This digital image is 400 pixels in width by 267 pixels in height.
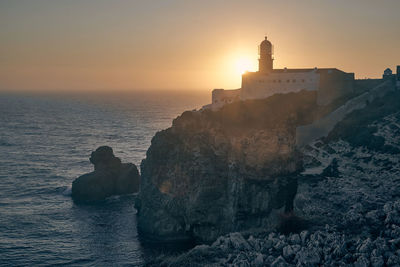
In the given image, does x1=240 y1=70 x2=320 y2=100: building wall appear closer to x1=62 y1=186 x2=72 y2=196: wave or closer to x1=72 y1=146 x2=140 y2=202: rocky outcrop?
x1=72 y1=146 x2=140 y2=202: rocky outcrop

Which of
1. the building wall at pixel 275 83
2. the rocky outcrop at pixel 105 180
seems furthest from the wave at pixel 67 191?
the building wall at pixel 275 83

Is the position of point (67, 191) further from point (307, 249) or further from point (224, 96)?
point (307, 249)

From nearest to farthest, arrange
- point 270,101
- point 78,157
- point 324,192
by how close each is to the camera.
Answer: point 324,192
point 270,101
point 78,157

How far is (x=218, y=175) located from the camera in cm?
4375

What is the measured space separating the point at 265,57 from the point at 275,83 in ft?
21.2

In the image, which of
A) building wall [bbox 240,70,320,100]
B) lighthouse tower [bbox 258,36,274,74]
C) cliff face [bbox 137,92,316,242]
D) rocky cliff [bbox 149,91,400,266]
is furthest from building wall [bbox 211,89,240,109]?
cliff face [bbox 137,92,316,242]

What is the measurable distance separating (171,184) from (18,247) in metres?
16.9

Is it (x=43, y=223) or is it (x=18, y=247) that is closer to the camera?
(x=18, y=247)

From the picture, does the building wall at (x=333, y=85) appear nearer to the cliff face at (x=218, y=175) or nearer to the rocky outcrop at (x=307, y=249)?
the cliff face at (x=218, y=175)

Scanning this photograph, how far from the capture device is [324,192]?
4509 centimetres

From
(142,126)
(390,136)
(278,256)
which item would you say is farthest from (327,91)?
(142,126)

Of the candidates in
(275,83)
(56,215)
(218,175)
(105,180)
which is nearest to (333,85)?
(275,83)

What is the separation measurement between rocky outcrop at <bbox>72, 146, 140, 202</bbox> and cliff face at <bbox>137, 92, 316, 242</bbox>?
988 centimetres

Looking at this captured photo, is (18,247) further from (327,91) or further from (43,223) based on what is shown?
(327,91)
